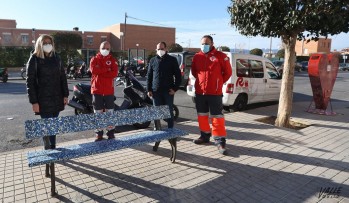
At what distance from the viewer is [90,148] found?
3809 mm

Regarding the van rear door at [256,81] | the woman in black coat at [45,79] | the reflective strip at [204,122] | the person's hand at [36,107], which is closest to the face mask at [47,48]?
the woman in black coat at [45,79]

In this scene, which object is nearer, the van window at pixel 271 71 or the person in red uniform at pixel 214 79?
the person in red uniform at pixel 214 79

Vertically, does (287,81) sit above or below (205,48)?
below

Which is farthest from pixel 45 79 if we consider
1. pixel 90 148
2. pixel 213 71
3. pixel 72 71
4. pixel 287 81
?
pixel 72 71

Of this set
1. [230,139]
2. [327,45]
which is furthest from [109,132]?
[327,45]

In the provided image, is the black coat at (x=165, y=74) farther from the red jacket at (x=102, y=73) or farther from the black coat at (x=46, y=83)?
the black coat at (x=46, y=83)

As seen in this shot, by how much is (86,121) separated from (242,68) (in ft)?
19.6

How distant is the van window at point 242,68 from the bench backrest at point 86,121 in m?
4.31

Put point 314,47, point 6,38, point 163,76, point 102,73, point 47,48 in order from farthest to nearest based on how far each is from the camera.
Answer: point 314,47 < point 6,38 < point 102,73 < point 163,76 < point 47,48

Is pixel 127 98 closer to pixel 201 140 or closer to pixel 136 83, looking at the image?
pixel 136 83

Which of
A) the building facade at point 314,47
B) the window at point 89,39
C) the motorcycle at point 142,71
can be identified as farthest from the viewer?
the building facade at point 314,47

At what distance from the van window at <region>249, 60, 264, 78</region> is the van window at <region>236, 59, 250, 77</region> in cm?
27

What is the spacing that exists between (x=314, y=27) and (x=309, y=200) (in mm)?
3995

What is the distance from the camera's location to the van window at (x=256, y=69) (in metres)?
9.16
